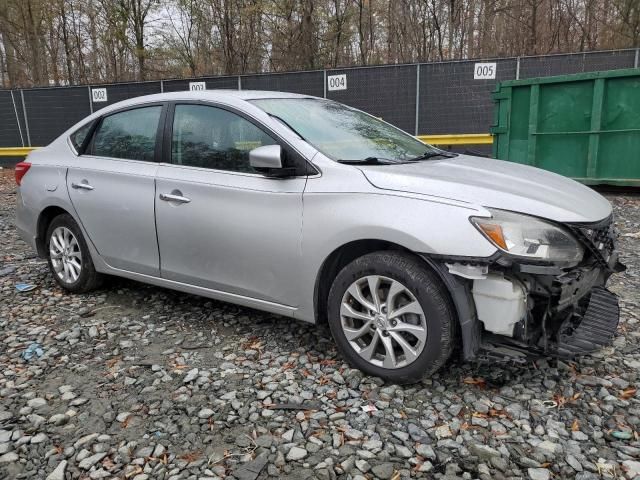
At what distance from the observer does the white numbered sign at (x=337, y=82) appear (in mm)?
12523

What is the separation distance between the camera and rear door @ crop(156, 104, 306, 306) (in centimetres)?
333

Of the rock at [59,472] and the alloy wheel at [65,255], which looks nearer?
the rock at [59,472]

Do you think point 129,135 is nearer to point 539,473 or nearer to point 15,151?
point 539,473

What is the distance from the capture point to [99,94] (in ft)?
48.1

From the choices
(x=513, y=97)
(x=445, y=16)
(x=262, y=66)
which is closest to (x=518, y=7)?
(x=445, y=16)

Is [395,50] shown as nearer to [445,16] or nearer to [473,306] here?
[445,16]

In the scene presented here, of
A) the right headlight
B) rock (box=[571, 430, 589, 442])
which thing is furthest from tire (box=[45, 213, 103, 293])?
rock (box=[571, 430, 589, 442])

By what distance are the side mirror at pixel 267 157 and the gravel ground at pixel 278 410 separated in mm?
1234

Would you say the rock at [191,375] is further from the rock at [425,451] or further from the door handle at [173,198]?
the rock at [425,451]

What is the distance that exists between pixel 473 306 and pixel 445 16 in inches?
785

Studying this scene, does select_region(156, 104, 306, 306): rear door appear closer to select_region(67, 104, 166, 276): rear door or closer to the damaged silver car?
the damaged silver car

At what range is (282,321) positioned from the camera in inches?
161

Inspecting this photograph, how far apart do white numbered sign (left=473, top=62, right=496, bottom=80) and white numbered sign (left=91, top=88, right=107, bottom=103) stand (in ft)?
31.5

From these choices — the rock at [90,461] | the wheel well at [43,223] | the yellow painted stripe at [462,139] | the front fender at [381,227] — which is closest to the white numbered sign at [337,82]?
the yellow painted stripe at [462,139]
